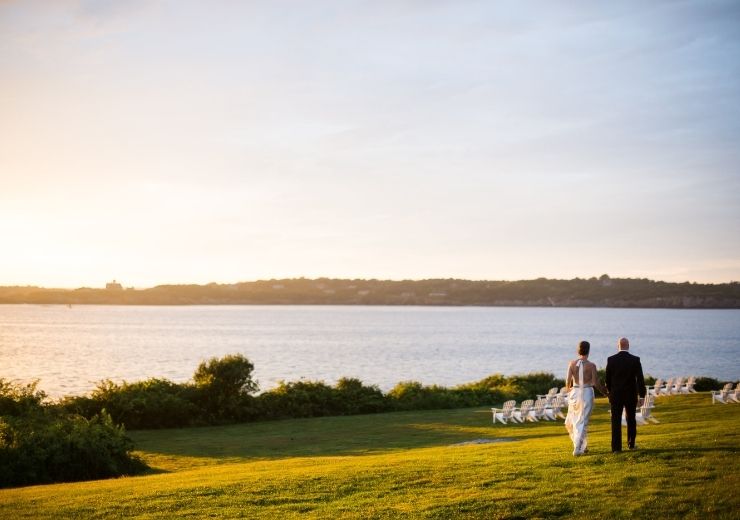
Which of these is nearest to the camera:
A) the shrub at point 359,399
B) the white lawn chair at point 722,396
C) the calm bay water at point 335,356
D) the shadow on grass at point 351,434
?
the shadow on grass at point 351,434

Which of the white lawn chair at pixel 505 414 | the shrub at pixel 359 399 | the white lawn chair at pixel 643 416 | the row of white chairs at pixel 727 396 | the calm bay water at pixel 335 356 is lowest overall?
the calm bay water at pixel 335 356

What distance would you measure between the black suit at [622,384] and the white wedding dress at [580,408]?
529 millimetres

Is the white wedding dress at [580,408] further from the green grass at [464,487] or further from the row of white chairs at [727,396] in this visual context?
the row of white chairs at [727,396]

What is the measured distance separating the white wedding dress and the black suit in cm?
53

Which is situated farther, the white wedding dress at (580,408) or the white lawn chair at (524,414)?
the white lawn chair at (524,414)

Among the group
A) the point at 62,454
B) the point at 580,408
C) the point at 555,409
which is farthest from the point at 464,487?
the point at 555,409

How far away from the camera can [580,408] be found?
558 inches

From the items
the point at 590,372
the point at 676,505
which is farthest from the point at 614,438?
the point at 676,505

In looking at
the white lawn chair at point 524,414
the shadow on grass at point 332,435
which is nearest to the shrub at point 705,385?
the shadow on grass at point 332,435

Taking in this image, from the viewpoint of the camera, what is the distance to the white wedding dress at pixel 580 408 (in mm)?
14154

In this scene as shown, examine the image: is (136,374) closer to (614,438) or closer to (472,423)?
(472,423)

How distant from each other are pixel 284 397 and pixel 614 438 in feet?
82.5

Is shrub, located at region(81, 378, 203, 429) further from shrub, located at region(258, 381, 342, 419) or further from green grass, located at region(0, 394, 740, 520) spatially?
green grass, located at region(0, 394, 740, 520)

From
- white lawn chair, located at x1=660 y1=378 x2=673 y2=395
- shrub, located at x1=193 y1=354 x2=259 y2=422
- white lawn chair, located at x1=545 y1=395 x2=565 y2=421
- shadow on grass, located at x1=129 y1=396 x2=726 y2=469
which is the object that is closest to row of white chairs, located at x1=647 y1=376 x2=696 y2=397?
white lawn chair, located at x1=660 y1=378 x2=673 y2=395
